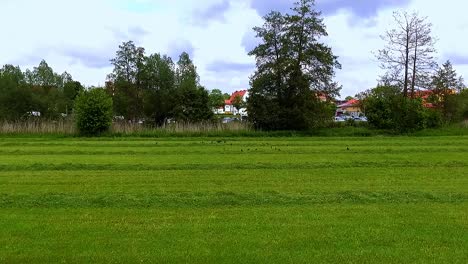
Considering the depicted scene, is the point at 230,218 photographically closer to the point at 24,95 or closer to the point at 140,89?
the point at 140,89

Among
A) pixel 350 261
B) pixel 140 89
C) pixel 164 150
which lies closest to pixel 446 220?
pixel 350 261

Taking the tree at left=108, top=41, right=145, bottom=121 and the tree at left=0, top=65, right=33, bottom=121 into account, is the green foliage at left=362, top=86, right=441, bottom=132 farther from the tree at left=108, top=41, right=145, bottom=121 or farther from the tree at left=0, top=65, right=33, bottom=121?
the tree at left=0, top=65, right=33, bottom=121

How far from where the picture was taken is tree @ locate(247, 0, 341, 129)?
46.8 metres

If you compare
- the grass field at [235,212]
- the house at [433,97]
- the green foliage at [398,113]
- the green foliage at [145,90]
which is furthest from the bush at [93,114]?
the house at [433,97]

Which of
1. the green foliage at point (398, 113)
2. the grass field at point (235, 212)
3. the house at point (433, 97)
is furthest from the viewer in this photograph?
the house at point (433, 97)

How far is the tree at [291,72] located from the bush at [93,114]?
13553 millimetres

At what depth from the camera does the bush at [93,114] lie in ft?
132

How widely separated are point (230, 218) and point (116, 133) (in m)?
32.5

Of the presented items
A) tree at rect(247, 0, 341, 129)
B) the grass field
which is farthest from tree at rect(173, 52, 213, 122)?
the grass field

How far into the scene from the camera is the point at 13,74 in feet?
245

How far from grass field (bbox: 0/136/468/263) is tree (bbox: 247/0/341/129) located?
1066 inches

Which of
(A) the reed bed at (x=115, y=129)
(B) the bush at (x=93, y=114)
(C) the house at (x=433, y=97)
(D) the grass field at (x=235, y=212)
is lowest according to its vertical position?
(D) the grass field at (x=235, y=212)

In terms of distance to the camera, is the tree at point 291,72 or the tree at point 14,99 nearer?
the tree at point 291,72

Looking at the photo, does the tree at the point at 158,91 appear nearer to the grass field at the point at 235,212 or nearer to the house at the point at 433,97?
the house at the point at 433,97
